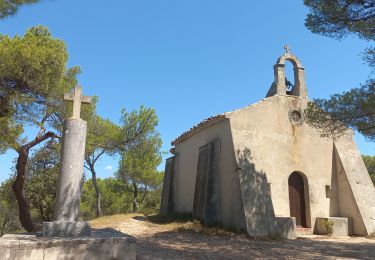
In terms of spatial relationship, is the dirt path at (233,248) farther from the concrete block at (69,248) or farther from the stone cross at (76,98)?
the stone cross at (76,98)

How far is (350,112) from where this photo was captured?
920cm

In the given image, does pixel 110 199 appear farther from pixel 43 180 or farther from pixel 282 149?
pixel 282 149

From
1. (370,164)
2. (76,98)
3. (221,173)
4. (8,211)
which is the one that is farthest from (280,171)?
(8,211)

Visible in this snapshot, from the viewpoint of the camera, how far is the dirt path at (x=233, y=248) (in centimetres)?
795

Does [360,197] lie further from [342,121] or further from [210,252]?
[210,252]

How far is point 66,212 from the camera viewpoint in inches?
261

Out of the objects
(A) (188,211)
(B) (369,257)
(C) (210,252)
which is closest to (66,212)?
(C) (210,252)

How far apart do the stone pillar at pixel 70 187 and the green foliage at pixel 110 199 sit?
80.4 feet

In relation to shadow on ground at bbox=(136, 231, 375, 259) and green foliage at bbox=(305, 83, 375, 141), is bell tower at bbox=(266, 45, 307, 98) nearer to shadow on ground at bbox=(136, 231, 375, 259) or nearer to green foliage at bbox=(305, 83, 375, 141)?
green foliage at bbox=(305, 83, 375, 141)

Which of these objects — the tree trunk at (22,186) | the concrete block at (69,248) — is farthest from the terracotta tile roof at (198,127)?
the concrete block at (69,248)

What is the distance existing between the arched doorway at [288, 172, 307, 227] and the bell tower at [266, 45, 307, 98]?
341 cm

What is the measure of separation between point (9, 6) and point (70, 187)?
5.84 metres

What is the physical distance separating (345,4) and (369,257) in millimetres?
6121

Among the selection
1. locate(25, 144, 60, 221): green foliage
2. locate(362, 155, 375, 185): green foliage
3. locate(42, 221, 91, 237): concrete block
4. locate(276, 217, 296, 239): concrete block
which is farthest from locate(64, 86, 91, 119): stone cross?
locate(362, 155, 375, 185): green foliage
